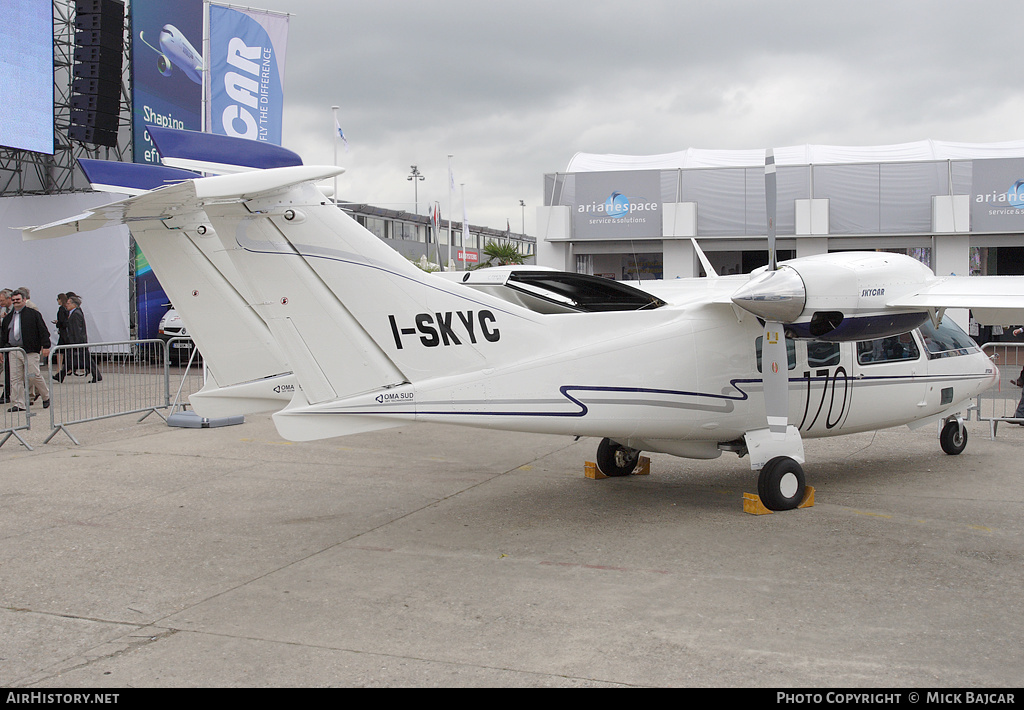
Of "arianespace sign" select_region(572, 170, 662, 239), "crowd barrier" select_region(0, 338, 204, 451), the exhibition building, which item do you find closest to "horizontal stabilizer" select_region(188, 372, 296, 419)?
"crowd barrier" select_region(0, 338, 204, 451)

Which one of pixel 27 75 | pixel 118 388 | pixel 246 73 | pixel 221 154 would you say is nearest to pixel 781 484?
pixel 221 154

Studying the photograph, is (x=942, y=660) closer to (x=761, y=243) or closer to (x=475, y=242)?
(x=761, y=243)

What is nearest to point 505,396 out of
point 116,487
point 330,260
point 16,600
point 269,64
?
point 330,260

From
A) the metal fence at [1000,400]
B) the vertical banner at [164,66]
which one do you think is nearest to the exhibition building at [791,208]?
the metal fence at [1000,400]

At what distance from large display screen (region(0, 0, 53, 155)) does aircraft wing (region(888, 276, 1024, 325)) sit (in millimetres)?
19929

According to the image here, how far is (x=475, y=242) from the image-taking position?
71.6m

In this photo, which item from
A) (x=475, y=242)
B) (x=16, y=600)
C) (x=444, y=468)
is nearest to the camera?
(x=16, y=600)

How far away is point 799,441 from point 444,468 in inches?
168

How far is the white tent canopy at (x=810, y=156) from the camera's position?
2584 cm

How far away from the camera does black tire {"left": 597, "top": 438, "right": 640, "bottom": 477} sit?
934 cm

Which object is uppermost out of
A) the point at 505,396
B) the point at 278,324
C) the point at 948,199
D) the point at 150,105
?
the point at 150,105

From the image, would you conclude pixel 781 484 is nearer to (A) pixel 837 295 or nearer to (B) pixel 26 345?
(A) pixel 837 295

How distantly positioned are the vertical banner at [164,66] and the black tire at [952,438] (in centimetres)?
1887

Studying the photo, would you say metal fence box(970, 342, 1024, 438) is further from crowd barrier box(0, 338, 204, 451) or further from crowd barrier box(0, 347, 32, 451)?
crowd barrier box(0, 347, 32, 451)
